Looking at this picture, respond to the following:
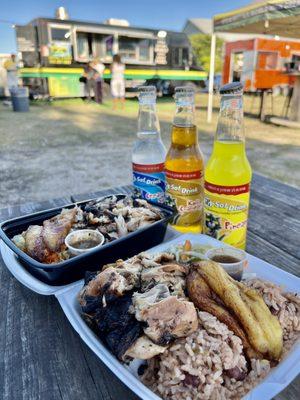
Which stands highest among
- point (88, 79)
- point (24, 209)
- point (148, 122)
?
point (88, 79)

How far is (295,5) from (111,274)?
5541 millimetres

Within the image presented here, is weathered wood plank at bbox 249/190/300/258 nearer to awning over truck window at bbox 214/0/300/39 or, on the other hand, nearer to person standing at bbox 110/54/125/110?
awning over truck window at bbox 214/0/300/39

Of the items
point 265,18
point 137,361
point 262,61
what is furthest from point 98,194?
point 262,61

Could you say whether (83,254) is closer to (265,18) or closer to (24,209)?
(24,209)

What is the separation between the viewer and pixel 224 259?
0.83 m

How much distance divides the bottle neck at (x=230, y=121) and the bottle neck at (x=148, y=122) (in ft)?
1.09

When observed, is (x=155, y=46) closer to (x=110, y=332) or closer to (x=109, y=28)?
(x=109, y=28)

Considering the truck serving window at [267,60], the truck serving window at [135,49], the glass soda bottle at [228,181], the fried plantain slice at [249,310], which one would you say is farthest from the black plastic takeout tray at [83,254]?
the truck serving window at [135,49]

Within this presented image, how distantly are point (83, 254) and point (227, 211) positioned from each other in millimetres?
404

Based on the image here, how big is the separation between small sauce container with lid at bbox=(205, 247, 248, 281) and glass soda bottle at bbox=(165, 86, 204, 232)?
0.23m

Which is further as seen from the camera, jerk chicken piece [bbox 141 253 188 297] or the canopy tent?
the canopy tent

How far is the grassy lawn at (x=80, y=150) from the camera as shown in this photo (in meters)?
4.15

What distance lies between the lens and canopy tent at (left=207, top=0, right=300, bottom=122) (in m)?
5.06

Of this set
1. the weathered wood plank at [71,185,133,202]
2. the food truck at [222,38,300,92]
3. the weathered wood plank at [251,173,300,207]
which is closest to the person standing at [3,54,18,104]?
the food truck at [222,38,300,92]
